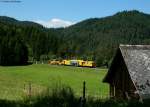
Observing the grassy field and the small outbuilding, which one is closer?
the small outbuilding

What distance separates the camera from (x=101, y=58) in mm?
180875

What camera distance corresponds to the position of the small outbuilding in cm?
2473

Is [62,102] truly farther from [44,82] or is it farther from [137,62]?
[44,82]

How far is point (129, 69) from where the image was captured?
25953mm

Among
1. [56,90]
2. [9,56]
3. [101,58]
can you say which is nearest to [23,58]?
[9,56]

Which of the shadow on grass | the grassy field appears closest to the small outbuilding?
the grassy field

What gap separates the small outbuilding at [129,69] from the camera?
2473 cm

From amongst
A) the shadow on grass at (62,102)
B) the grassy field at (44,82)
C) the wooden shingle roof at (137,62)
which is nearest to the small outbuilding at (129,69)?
the wooden shingle roof at (137,62)

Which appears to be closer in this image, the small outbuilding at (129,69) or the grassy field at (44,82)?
the small outbuilding at (129,69)

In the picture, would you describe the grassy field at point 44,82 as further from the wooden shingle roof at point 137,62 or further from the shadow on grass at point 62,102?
the shadow on grass at point 62,102

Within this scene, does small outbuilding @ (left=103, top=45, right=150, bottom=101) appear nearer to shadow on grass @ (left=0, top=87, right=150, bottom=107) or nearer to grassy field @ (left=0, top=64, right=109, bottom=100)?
grassy field @ (left=0, top=64, right=109, bottom=100)

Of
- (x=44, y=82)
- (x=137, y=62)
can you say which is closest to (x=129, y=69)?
(x=137, y=62)

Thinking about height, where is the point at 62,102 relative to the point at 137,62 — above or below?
below

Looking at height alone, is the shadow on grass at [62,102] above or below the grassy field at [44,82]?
above
